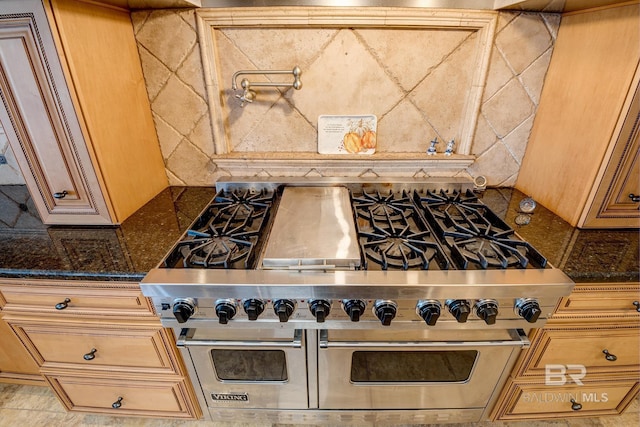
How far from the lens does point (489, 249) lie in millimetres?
916

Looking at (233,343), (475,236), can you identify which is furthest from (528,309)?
(233,343)

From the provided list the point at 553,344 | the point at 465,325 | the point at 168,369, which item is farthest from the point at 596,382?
the point at 168,369

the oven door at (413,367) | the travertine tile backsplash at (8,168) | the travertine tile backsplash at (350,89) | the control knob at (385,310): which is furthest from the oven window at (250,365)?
the travertine tile backsplash at (8,168)

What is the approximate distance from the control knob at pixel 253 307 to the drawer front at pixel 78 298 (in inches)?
15.0

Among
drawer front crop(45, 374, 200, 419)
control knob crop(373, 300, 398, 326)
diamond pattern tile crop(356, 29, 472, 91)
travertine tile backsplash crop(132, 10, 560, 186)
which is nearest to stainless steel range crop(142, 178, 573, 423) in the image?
control knob crop(373, 300, 398, 326)

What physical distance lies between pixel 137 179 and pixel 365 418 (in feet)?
4.43

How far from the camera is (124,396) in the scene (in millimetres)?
1141

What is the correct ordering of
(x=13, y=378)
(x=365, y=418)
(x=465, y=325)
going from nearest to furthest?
(x=465, y=325)
(x=365, y=418)
(x=13, y=378)

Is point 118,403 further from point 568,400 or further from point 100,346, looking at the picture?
point 568,400

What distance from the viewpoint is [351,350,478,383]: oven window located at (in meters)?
0.96

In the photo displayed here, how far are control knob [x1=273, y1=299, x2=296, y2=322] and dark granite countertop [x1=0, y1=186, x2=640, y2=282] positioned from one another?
42cm

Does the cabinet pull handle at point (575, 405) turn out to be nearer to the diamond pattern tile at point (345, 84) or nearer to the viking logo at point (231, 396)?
the viking logo at point (231, 396)

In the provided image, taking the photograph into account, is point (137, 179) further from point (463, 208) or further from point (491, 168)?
point (491, 168)

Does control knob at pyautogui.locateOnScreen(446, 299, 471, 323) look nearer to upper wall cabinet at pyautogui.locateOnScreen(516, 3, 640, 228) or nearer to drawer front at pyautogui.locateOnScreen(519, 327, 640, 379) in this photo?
drawer front at pyautogui.locateOnScreen(519, 327, 640, 379)
